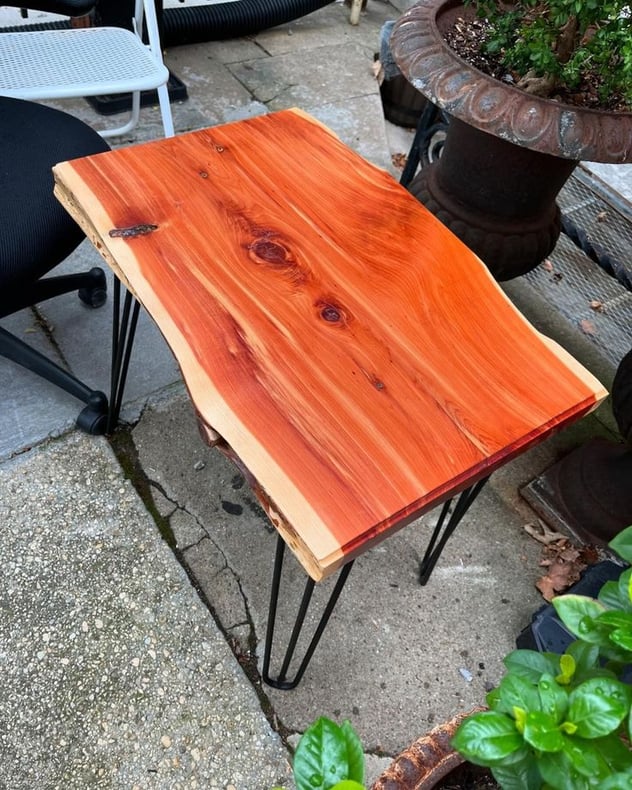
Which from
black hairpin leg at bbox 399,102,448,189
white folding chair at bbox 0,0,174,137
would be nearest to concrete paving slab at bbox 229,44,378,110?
black hairpin leg at bbox 399,102,448,189

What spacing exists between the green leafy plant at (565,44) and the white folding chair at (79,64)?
892mm

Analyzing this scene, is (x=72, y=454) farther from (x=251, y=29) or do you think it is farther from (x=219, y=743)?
(x=251, y=29)

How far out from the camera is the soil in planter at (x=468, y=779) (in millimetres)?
832

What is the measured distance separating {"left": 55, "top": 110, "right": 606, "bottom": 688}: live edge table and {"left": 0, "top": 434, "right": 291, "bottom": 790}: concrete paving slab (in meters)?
0.15

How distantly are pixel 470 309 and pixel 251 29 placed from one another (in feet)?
8.90

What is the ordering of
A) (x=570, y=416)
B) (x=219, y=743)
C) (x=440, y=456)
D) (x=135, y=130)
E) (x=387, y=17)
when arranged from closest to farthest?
(x=440, y=456) → (x=570, y=416) → (x=219, y=743) → (x=135, y=130) → (x=387, y=17)

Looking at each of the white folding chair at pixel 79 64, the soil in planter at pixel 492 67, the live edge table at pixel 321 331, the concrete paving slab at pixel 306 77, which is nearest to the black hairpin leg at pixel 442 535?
the live edge table at pixel 321 331

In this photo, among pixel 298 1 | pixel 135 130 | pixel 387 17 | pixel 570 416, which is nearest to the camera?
pixel 570 416

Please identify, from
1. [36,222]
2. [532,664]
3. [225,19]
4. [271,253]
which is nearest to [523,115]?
[271,253]

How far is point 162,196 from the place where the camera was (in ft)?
4.10

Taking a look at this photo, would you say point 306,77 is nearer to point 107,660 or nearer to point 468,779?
point 107,660

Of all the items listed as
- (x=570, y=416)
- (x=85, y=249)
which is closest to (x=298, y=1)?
(x=85, y=249)

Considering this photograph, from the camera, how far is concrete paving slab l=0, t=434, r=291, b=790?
125 cm

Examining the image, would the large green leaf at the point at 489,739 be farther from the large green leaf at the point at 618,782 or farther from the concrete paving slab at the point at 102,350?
the concrete paving slab at the point at 102,350
